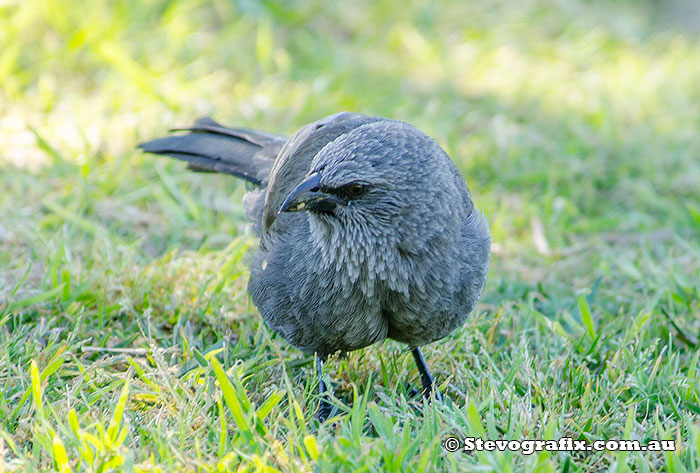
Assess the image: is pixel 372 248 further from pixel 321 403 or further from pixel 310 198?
pixel 321 403

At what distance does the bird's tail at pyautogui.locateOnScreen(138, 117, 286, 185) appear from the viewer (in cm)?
394

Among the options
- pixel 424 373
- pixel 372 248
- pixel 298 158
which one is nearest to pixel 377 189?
pixel 372 248

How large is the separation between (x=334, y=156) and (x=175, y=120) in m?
2.85

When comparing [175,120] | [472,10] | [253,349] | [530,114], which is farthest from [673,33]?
[253,349]

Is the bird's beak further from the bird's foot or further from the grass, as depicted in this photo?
the bird's foot

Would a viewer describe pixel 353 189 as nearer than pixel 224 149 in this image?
Yes

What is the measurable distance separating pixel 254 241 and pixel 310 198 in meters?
1.43

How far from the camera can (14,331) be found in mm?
3322

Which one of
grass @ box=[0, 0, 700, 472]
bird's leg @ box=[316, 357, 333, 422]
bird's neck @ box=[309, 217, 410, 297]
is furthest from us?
bird's leg @ box=[316, 357, 333, 422]

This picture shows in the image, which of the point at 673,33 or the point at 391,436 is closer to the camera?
the point at 391,436

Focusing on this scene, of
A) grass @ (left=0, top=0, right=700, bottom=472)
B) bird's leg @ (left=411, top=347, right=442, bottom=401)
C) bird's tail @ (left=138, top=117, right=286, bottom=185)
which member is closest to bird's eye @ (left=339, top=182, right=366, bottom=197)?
grass @ (left=0, top=0, right=700, bottom=472)

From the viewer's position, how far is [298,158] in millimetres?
3430

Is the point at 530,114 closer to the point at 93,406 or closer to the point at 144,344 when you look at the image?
the point at 144,344

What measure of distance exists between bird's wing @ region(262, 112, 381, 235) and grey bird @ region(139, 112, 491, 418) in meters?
0.01
